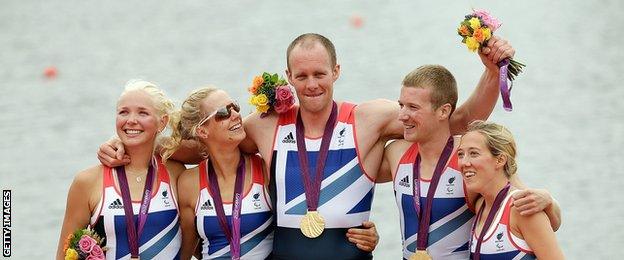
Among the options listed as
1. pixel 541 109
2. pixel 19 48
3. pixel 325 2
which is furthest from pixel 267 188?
pixel 325 2

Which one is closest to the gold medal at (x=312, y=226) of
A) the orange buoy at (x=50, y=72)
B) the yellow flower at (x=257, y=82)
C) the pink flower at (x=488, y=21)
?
the yellow flower at (x=257, y=82)

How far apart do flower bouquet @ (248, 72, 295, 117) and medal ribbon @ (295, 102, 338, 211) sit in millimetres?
147

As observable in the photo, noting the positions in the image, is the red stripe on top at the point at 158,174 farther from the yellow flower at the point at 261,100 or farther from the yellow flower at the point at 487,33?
the yellow flower at the point at 487,33

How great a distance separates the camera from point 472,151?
5516 millimetres

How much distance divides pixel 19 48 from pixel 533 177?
7931 mm

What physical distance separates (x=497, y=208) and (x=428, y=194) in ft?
1.42

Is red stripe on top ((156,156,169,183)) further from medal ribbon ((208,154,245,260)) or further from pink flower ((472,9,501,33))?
pink flower ((472,9,501,33))

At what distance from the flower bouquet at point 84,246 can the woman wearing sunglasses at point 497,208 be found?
179 centimetres

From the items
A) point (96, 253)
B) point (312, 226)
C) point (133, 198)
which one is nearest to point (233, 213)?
point (312, 226)

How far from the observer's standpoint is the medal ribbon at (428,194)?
5.77 m

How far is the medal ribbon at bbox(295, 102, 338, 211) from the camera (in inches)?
235

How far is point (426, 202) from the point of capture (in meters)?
5.78

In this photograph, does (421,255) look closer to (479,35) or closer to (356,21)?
(479,35)

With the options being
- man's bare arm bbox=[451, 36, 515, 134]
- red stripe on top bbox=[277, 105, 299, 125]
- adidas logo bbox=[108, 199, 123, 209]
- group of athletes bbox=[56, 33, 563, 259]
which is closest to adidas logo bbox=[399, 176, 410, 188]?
group of athletes bbox=[56, 33, 563, 259]
